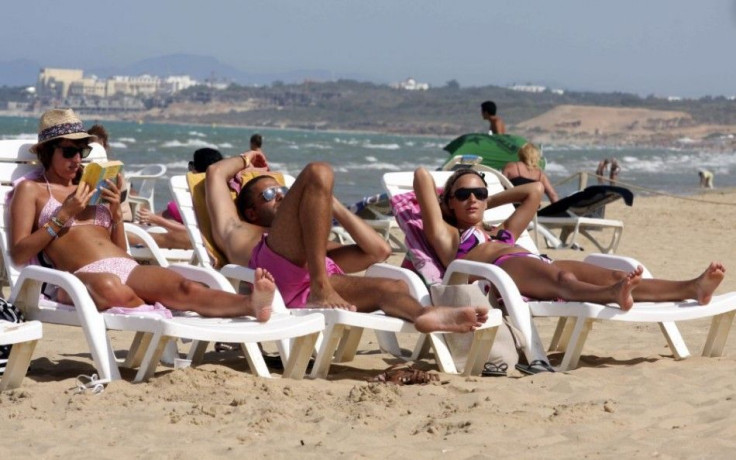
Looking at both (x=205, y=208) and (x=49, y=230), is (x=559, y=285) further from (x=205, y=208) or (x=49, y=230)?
(x=49, y=230)

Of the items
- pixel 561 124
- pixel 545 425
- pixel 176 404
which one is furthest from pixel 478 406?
pixel 561 124

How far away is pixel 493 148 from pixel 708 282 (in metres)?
6.75

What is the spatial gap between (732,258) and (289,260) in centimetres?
731

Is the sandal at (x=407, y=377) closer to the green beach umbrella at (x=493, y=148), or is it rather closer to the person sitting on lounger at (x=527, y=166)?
the person sitting on lounger at (x=527, y=166)

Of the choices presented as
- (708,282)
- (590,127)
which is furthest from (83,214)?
(590,127)

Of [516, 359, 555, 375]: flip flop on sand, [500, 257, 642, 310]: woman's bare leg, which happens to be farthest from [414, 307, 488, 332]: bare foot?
[500, 257, 642, 310]: woman's bare leg

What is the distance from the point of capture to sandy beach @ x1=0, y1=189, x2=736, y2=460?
3598 millimetres

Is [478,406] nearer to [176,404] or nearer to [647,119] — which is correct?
[176,404]

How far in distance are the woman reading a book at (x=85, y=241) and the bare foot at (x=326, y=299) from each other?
269 mm

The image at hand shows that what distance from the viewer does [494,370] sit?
4.85 meters

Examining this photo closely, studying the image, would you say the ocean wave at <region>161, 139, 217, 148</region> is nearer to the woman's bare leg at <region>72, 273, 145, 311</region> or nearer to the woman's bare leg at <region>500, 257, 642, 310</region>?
the woman's bare leg at <region>500, 257, 642, 310</region>

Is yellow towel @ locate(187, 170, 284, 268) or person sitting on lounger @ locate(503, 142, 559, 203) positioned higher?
yellow towel @ locate(187, 170, 284, 268)

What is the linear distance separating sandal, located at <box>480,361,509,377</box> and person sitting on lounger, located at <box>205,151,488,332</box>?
0.30 metres

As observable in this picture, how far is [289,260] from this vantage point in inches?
193
